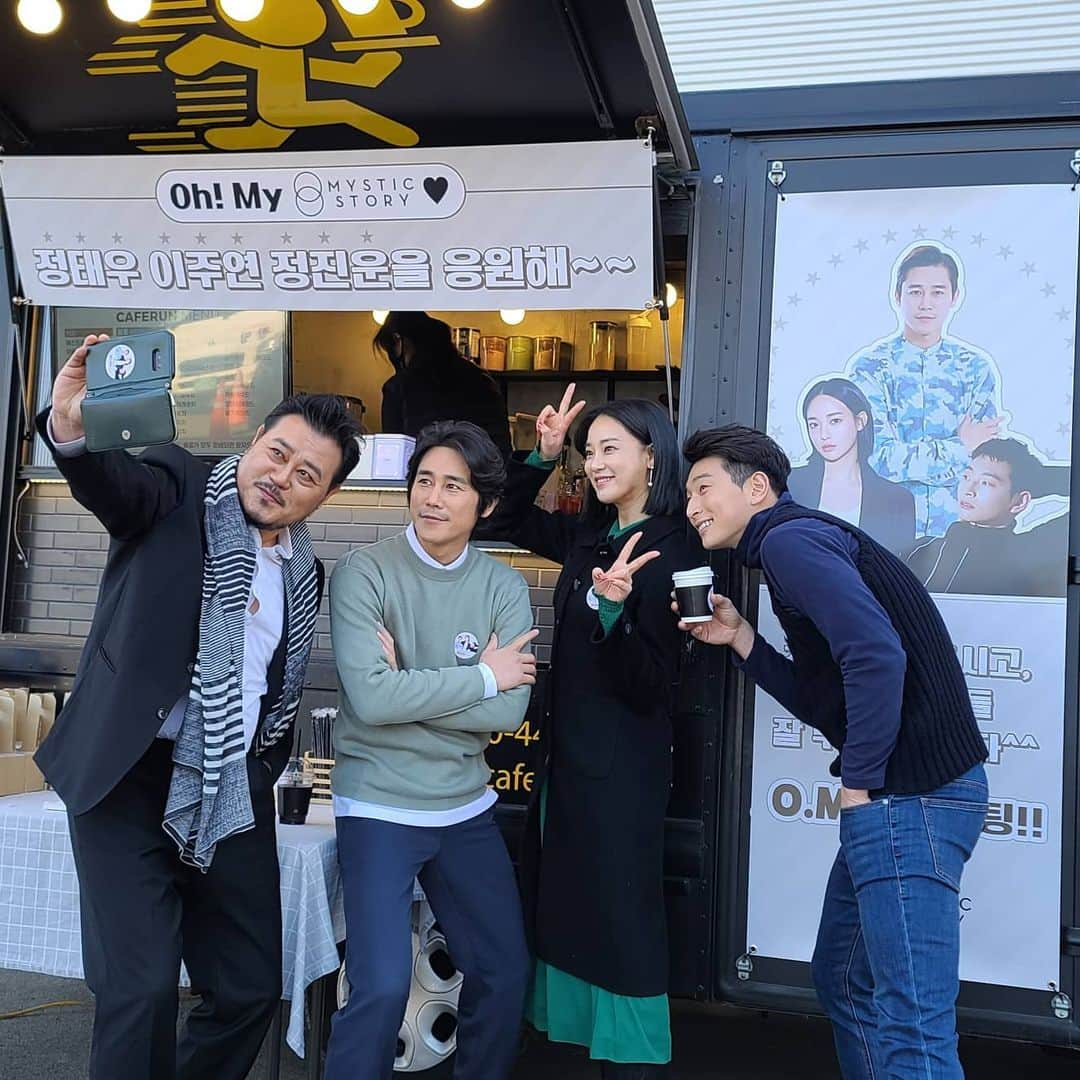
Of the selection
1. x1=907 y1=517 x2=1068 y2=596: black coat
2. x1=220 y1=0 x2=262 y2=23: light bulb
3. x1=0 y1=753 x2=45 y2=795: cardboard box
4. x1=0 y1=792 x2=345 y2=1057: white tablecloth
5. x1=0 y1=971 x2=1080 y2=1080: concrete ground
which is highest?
x1=220 y1=0 x2=262 y2=23: light bulb

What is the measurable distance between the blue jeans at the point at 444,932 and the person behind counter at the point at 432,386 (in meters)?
2.54

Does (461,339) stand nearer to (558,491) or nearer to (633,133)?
(558,491)

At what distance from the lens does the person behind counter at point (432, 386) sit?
5.23 metres

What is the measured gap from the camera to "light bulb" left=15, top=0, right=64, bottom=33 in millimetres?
3370

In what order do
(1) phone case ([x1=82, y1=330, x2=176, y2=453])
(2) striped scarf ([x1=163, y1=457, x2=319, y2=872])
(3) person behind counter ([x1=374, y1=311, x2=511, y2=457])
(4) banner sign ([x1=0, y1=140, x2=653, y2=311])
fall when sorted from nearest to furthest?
1. (1) phone case ([x1=82, y1=330, x2=176, y2=453])
2. (2) striped scarf ([x1=163, y1=457, x2=319, y2=872])
3. (4) banner sign ([x1=0, y1=140, x2=653, y2=311])
4. (3) person behind counter ([x1=374, y1=311, x2=511, y2=457])

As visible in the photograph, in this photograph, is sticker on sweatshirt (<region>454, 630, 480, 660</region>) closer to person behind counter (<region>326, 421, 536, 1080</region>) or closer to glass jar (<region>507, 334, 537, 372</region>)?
person behind counter (<region>326, 421, 536, 1080</region>)

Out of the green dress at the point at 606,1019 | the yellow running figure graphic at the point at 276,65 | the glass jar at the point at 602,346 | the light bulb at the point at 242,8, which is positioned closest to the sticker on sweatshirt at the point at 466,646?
the green dress at the point at 606,1019

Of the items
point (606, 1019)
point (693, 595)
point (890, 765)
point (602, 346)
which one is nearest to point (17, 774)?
point (606, 1019)

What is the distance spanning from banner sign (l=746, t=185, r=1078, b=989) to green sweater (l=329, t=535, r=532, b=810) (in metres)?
0.95

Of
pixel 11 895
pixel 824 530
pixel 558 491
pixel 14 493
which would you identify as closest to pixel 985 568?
pixel 824 530

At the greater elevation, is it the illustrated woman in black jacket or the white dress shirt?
the illustrated woman in black jacket

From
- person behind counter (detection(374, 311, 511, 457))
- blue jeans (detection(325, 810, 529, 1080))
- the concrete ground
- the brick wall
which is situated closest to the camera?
blue jeans (detection(325, 810, 529, 1080))

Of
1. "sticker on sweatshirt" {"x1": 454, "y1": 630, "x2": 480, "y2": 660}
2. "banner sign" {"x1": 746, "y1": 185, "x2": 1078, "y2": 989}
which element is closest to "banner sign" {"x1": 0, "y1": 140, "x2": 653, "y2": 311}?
"banner sign" {"x1": 746, "y1": 185, "x2": 1078, "y2": 989}

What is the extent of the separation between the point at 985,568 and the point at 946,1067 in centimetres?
147
